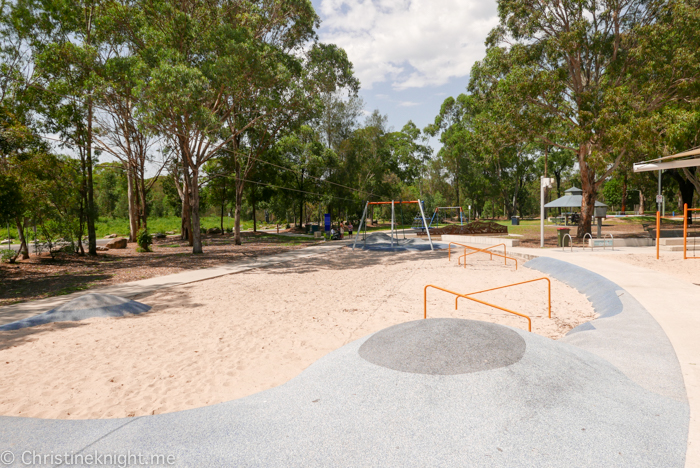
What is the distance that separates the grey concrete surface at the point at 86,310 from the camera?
7215 millimetres

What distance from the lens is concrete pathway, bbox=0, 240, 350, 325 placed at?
26.4 feet

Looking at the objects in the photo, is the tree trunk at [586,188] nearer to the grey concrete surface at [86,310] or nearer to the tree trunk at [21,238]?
the grey concrete surface at [86,310]

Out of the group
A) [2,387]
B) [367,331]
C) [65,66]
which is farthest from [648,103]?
[65,66]

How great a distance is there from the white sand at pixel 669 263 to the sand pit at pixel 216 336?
3.06 meters

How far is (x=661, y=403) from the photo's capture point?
3.46 metres

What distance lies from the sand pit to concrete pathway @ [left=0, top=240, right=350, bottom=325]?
0.78m

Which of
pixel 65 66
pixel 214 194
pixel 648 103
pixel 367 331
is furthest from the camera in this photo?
pixel 214 194

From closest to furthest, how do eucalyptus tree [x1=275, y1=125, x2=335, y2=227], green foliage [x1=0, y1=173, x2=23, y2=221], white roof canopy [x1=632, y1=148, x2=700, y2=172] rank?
white roof canopy [x1=632, y1=148, x2=700, y2=172] → green foliage [x1=0, y1=173, x2=23, y2=221] → eucalyptus tree [x1=275, y1=125, x2=335, y2=227]

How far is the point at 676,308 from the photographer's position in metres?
6.44

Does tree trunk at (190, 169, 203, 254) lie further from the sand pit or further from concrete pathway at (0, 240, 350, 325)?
the sand pit

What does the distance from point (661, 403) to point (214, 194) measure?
34394 millimetres

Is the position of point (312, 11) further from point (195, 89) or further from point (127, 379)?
point (127, 379)

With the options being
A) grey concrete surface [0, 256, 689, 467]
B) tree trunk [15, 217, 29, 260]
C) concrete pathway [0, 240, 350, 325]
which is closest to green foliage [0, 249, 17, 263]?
tree trunk [15, 217, 29, 260]

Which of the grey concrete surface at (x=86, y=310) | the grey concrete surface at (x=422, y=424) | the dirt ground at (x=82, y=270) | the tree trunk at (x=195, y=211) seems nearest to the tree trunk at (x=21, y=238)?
the dirt ground at (x=82, y=270)
